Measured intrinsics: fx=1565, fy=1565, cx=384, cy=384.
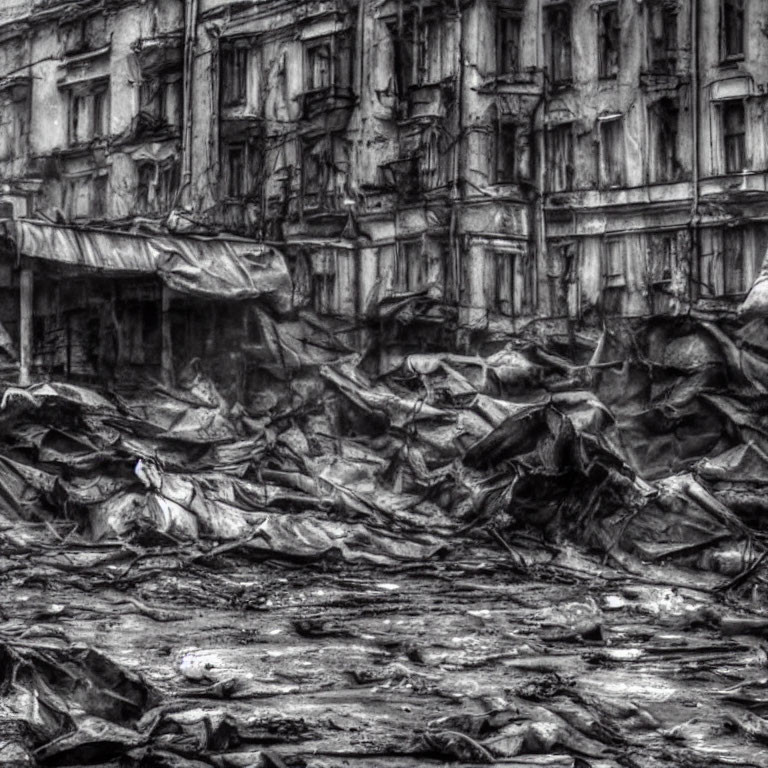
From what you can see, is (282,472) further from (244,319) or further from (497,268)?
(497,268)

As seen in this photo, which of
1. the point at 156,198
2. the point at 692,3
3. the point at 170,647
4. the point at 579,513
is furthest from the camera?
the point at 156,198

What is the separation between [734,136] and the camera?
2955cm

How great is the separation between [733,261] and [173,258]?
10505 mm

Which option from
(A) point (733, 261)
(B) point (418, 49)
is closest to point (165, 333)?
(B) point (418, 49)

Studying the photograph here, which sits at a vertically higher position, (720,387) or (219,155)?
(219,155)

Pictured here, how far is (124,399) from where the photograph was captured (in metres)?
27.1

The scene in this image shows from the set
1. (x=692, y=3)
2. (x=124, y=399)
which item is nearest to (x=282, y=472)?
(x=124, y=399)

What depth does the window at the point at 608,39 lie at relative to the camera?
31281 millimetres

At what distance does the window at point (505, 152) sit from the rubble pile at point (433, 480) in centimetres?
581

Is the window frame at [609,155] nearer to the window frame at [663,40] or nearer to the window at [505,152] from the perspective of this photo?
the window frame at [663,40]

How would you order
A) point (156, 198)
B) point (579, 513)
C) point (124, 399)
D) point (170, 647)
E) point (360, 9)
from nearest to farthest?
point (170, 647) < point (579, 513) < point (124, 399) < point (360, 9) < point (156, 198)

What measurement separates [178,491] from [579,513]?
520 centimetres

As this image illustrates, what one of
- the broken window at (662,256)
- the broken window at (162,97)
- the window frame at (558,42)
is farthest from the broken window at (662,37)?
the broken window at (162,97)

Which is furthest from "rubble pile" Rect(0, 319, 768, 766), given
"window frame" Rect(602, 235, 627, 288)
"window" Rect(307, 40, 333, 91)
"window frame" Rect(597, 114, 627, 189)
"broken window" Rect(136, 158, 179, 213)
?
"broken window" Rect(136, 158, 179, 213)
